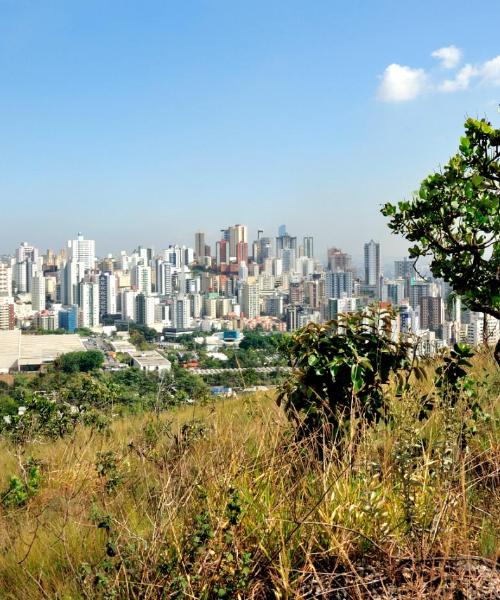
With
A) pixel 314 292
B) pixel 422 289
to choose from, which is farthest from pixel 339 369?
pixel 314 292

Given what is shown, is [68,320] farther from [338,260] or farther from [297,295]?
[338,260]

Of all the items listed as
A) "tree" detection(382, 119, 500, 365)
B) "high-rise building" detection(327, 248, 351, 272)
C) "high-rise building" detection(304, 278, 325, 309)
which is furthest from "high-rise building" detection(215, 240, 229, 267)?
"tree" detection(382, 119, 500, 365)

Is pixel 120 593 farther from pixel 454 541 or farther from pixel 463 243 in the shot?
pixel 463 243

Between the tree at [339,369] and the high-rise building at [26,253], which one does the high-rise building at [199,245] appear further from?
the tree at [339,369]

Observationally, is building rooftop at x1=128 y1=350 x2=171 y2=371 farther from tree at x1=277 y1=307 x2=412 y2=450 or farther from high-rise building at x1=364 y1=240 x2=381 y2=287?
high-rise building at x1=364 y1=240 x2=381 y2=287

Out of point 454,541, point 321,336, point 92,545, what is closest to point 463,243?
point 321,336

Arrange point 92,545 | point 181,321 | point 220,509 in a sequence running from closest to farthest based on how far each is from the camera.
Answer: point 220,509 → point 92,545 → point 181,321
